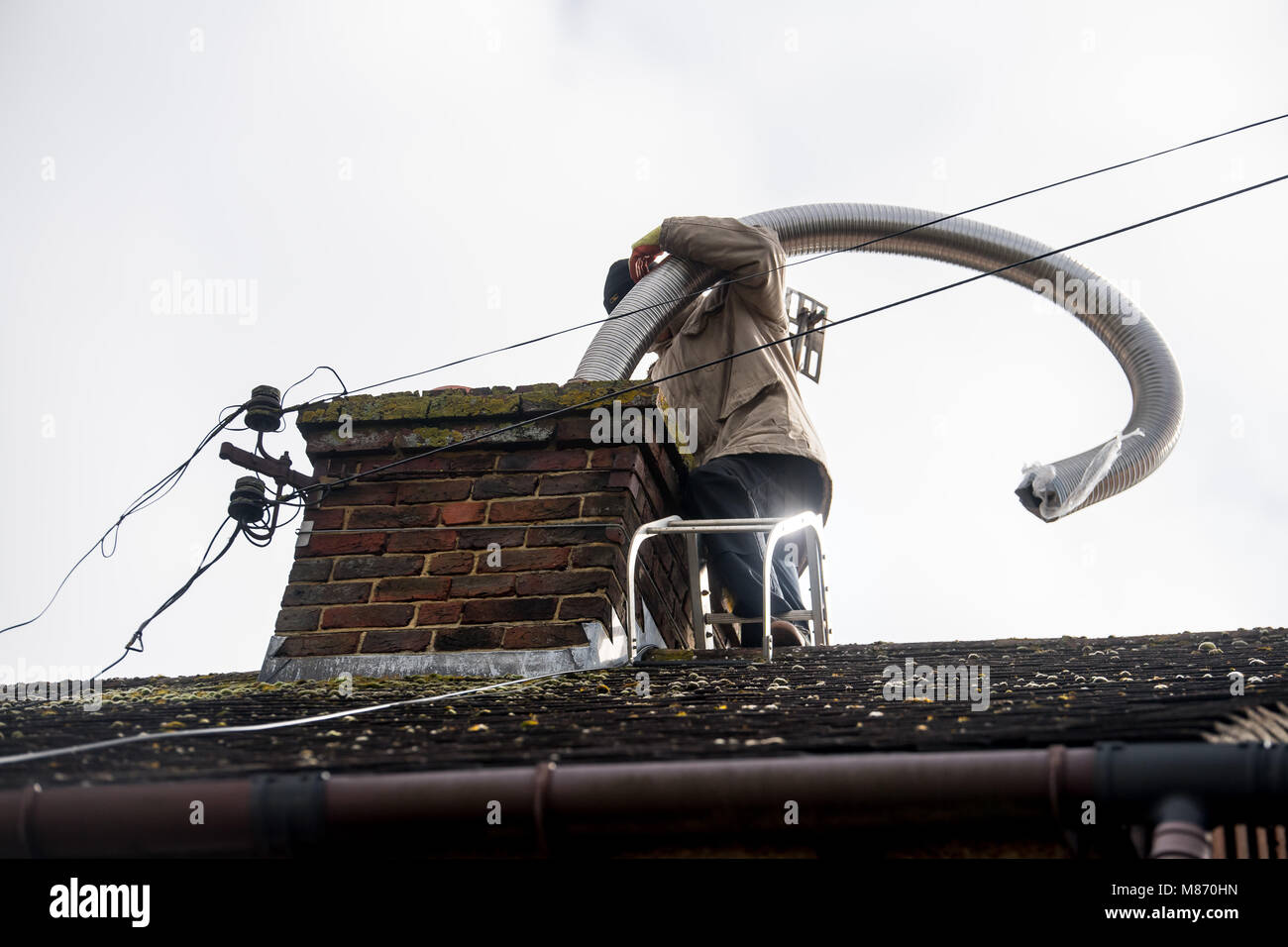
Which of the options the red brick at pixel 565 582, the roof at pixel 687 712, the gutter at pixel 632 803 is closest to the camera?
the gutter at pixel 632 803

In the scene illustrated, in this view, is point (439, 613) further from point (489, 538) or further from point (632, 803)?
point (632, 803)

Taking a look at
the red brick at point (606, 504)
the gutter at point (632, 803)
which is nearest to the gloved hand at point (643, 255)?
the red brick at point (606, 504)

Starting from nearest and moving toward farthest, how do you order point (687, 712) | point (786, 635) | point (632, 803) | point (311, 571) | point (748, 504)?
1. point (632, 803)
2. point (687, 712)
3. point (311, 571)
4. point (786, 635)
5. point (748, 504)

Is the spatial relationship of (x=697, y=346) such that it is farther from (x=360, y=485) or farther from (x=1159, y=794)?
(x=1159, y=794)

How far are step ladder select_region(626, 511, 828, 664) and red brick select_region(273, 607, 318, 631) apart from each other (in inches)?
39.7

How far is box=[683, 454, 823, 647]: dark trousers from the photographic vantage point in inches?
199

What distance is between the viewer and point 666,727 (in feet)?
9.35

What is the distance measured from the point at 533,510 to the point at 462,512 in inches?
9.8

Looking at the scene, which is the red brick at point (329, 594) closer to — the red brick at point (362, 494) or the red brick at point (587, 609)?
the red brick at point (362, 494)

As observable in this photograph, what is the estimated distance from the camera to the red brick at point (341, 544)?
4523 millimetres

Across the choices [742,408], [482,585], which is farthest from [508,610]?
[742,408]

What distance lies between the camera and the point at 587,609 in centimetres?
420
